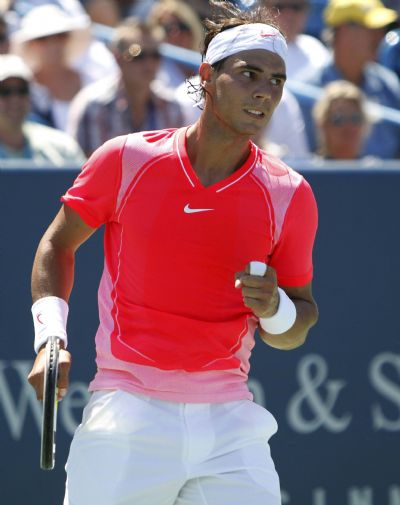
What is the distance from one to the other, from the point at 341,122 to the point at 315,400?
1704 mm

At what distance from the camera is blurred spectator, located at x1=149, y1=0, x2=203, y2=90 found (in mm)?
7848

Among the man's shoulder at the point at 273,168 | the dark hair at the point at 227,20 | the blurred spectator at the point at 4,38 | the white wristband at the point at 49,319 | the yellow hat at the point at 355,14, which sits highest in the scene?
the yellow hat at the point at 355,14

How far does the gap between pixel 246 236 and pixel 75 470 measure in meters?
0.83

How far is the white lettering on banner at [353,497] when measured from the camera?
5578 mm

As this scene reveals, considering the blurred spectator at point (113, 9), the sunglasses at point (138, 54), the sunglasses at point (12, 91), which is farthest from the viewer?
the blurred spectator at point (113, 9)

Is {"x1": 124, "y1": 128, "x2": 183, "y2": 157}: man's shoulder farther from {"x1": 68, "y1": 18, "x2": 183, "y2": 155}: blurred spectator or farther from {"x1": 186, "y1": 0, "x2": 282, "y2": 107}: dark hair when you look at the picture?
{"x1": 68, "y1": 18, "x2": 183, "y2": 155}: blurred spectator

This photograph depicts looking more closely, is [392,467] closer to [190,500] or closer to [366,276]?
[366,276]

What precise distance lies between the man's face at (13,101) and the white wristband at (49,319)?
9.58 ft

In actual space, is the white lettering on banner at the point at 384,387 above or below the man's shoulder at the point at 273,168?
below

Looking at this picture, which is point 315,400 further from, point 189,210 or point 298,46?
point 298,46

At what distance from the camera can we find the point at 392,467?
5.66m

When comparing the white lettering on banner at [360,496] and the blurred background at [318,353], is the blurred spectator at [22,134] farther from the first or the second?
the white lettering on banner at [360,496]

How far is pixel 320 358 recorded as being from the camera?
18.4 feet

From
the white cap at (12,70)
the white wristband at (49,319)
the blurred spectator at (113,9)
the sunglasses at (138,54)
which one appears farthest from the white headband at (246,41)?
the blurred spectator at (113,9)
